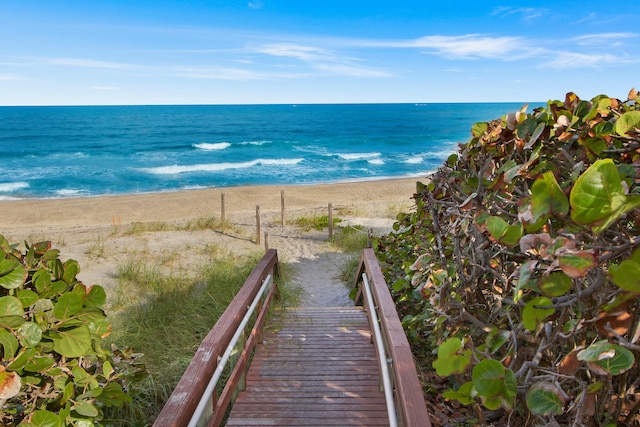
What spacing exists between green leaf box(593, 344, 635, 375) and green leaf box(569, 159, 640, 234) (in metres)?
0.39

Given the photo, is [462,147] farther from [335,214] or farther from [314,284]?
[335,214]

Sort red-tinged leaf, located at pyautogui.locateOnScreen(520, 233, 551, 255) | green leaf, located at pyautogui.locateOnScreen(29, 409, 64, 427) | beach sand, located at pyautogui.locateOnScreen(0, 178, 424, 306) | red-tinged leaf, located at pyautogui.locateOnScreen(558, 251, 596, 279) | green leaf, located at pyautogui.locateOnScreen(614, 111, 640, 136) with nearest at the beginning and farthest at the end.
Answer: red-tinged leaf, located at pyautogui.locateOnScreen(558, 251, 596, 279)
red-tinged leaf, located at pyautogui.locateOnScreen(520, 233, 551, 255)
green leaf, located at pyautogui.locateOnScreen(614, 111, 640, 136)
green leaf, located at pyautogui.locateOnScreen(29, 409, 64, 427)
beach sand, located at pyautogui.locateOnScreen(0, 178, 424, 306)

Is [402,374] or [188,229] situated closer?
[402,374]

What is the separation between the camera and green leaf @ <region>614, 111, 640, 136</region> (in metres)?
1.64

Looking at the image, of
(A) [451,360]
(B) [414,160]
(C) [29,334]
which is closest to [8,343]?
(C) [29,334]

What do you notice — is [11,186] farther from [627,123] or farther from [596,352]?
[596,352]

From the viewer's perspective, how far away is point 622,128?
5.43 feet

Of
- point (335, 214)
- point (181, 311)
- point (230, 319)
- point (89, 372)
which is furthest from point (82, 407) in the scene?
point (335, 214)

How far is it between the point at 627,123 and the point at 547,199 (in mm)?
707

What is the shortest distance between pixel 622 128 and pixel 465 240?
1.43 meters

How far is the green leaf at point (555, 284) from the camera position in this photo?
4.43 feet

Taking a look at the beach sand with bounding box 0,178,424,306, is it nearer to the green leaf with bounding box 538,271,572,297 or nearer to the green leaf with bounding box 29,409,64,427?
the green leaf with bounding box 29,409,64,427

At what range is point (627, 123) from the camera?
165 centimetres

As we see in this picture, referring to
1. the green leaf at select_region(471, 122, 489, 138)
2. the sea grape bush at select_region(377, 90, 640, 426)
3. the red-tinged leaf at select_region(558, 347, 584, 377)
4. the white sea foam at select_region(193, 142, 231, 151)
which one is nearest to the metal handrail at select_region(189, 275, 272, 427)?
the sea grape bush at select_region(377, 90, 640, 426)
